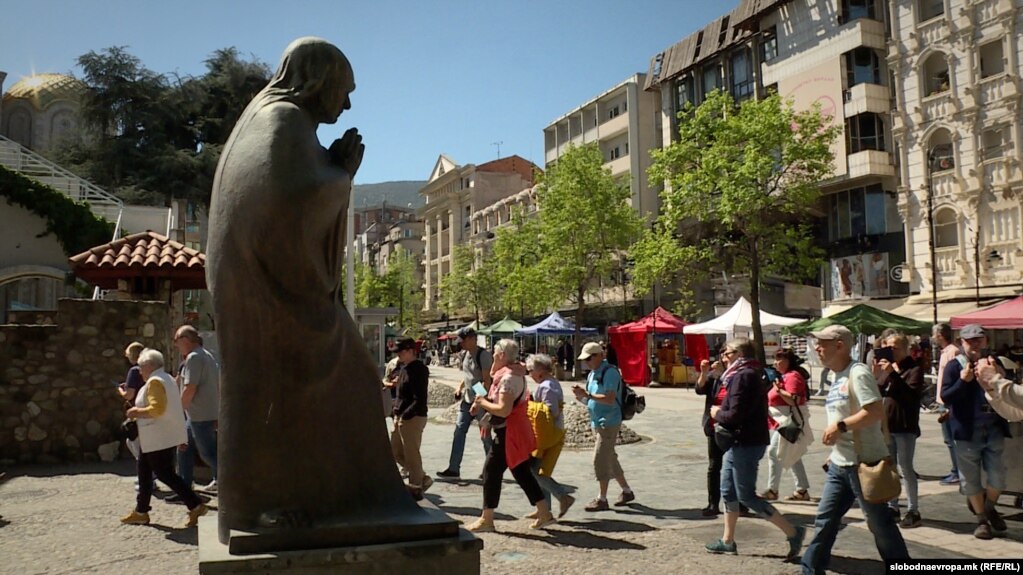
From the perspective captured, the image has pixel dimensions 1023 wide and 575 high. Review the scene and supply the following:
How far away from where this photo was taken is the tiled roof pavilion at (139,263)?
13023 millimetres

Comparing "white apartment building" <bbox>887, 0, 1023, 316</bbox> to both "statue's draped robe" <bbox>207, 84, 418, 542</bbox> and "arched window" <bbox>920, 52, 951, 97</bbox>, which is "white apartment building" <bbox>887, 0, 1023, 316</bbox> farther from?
"statue's draped robe" <bbox>207, 84, 418, 542</bbox>

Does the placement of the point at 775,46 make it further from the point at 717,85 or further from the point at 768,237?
the point at 768,237

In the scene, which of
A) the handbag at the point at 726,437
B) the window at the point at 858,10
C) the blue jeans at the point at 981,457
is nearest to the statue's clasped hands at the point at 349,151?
the handbag at the point at 726,437

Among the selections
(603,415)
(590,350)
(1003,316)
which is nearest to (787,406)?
(603,415)

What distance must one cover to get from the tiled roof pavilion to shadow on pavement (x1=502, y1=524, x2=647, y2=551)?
8699 millimetres

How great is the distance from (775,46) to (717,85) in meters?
4.93

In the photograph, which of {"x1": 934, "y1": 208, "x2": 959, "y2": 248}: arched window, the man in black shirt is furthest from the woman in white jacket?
{"x1": 934, "y1": 208, "x2": 959, "y2": 248}: arched window

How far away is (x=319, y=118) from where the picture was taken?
12.9ft

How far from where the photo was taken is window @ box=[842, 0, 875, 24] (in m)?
34.1

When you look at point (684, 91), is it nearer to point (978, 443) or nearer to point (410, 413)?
point (410, 413)

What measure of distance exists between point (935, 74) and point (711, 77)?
47.2 ft

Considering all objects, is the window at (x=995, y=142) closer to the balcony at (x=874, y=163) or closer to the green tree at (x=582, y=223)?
the balcony at (x=874, y=163)

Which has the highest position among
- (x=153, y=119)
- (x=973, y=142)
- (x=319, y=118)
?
(x=153, y=119)

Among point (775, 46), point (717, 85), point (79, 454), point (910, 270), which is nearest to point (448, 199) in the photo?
point (717, 85)
